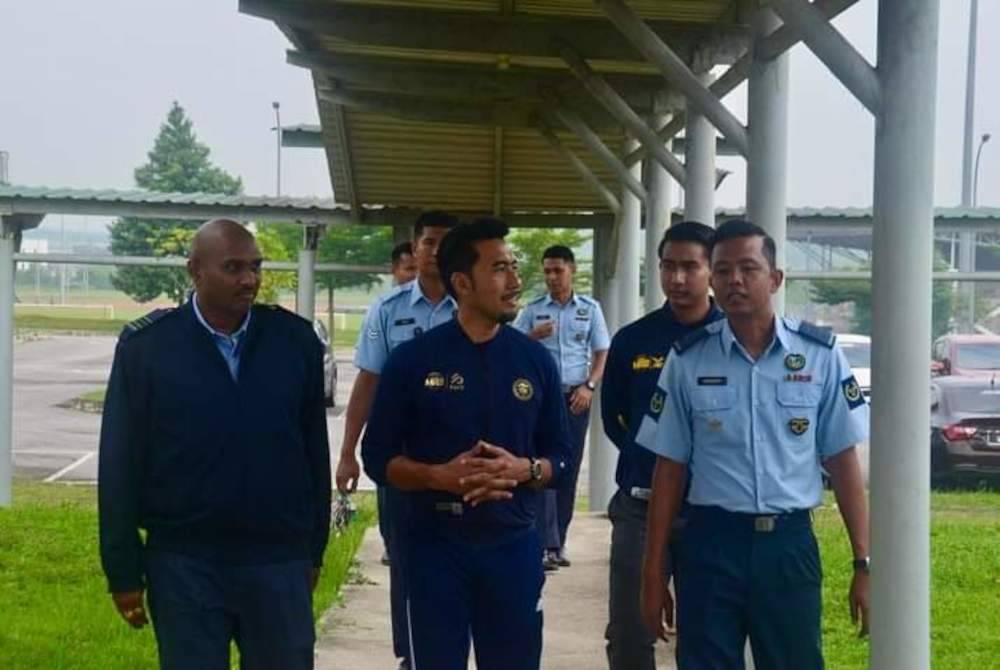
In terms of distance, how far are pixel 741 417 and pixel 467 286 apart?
3.03ft

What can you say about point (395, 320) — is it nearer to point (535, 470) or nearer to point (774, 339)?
point (535, 470)

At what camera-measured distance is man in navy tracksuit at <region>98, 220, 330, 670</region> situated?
432cm

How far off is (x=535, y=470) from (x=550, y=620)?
3971 mm

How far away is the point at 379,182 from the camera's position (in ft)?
44.0

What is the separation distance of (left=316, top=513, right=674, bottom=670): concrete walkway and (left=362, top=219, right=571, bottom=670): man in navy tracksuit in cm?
268

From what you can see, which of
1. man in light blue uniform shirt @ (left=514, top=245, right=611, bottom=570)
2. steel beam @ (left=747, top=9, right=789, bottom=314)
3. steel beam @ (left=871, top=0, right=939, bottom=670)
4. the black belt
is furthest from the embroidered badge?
man in light blue uniform shirt @ (left=514, top=245, right=611, bottom=570)

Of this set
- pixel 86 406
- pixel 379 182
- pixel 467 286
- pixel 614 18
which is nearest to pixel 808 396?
pixel 467 286

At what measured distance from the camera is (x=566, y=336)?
973 centimetres

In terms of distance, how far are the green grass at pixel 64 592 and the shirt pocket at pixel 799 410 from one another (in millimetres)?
3726

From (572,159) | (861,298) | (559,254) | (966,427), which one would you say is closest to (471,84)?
(572,159)

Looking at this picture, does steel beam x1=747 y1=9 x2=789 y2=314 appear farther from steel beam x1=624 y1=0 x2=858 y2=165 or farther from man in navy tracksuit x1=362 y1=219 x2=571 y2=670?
man in navy tracksuit x1=362 y1=219 x2=571 y2=670

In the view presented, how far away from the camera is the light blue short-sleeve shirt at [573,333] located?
9.73 m

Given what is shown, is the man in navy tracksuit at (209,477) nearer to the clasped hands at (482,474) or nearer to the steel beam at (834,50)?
the clasped hands at (482,474)

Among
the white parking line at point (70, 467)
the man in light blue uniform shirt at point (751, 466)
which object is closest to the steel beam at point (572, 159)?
the man in light blue uniform shirt at point (751, 466)
